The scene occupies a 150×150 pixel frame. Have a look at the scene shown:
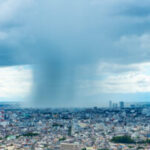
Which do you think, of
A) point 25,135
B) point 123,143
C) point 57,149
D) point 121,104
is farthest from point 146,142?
point 121,104

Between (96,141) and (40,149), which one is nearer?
(40,149)

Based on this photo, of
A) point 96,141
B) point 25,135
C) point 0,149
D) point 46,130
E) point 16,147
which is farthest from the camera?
point 46,130

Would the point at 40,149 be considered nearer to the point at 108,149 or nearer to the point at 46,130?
the point at 108,149

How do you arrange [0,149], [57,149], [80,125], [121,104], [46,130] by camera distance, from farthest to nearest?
[121,104]
[80,125]
[46,130]
[0,149]
[57,149]

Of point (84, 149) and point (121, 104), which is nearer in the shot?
point (84, 149)

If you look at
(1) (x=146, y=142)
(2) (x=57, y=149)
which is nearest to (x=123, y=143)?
(1) (x=146, y=142)

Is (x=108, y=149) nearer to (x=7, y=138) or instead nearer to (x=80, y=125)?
(x=7, y=138)

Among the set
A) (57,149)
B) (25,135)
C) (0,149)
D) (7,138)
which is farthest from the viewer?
(25,135)

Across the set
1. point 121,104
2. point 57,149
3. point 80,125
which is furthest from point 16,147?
point 121,104

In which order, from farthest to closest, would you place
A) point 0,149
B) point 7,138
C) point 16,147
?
point 7,138
point 16,147
point 0,149
